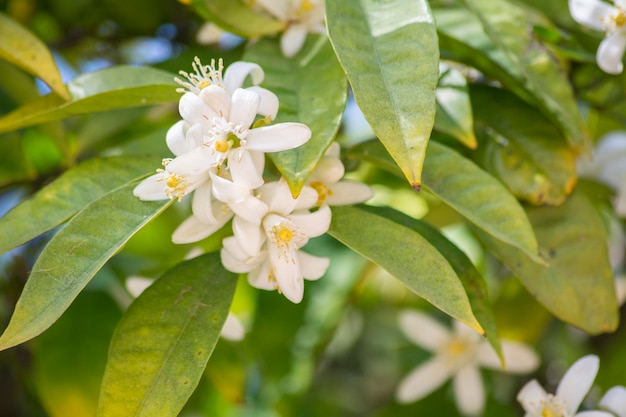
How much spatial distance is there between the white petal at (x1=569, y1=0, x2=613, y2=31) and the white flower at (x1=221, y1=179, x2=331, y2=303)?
0.41 metres

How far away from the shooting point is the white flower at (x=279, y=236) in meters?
0.62

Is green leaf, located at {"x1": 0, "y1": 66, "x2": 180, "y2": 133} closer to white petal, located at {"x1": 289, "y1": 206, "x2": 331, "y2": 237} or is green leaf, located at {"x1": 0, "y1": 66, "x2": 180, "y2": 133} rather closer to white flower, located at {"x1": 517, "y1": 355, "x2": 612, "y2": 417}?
white petal, located at {"x1": 289, "y1": 206, "x2": 331, "y2": 237}

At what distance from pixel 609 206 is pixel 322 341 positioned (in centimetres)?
48

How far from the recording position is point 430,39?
2.05 feet

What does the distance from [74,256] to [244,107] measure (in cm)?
18

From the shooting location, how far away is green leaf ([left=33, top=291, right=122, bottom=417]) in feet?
2.94

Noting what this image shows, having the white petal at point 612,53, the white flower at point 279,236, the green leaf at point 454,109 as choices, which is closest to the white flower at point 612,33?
the white petal at point 612,53

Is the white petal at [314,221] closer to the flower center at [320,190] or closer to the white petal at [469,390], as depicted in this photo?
the flower center at [320,190]

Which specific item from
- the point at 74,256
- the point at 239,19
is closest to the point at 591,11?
the point at 239,19

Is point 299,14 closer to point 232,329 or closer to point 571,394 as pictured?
point 232,329

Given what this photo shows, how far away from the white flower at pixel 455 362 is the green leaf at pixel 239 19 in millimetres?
530

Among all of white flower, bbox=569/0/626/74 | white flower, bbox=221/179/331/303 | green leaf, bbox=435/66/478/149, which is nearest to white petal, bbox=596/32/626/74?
white flower, bbox=569/0/626/74

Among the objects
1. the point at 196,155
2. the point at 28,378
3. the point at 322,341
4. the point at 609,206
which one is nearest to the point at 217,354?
the point at 322,341

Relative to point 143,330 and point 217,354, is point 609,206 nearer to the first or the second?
point 217,354
